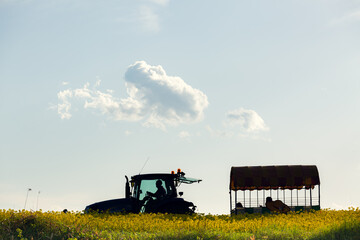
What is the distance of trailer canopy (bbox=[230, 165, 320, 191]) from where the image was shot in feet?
82.0

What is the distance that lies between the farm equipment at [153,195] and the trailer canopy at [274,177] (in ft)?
23.4

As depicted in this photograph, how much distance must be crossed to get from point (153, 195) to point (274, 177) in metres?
9.78

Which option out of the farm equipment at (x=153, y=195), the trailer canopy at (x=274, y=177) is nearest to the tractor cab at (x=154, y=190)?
the farm equipment at (x=153, y=195)

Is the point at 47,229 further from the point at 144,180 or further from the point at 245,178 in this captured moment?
the point at 245,178

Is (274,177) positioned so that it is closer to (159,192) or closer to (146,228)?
(159,192)

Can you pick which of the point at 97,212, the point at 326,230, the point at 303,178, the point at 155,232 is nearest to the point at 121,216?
the point at 97,212

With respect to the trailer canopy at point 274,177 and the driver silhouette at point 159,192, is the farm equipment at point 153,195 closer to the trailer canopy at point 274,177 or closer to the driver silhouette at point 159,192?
the driver silhouette at point 159,192

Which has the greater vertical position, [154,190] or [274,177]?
[274,177]

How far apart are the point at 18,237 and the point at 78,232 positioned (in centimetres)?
190

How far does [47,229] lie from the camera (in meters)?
14.9

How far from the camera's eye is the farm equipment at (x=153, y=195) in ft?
57.4

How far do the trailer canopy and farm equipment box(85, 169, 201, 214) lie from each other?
281 inches

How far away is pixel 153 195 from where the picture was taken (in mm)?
17797

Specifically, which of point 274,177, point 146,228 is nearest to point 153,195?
point 146,228
